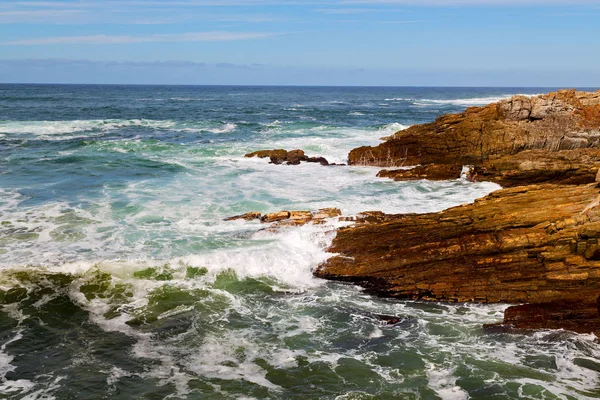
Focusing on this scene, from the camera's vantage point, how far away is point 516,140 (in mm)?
27109

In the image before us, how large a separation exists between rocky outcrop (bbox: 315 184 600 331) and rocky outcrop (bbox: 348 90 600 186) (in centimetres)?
1038

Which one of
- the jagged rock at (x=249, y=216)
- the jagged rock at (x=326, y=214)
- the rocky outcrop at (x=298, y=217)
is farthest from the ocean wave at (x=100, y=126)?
the jagged rock at (x=326, y=214)

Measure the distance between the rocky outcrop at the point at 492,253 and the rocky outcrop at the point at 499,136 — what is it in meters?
10.4

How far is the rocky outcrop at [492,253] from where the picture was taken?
1223 centimetres

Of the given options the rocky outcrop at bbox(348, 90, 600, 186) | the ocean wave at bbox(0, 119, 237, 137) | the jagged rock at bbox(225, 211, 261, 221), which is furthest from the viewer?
the ocean wave at bbox(0, 119, 237, 137)

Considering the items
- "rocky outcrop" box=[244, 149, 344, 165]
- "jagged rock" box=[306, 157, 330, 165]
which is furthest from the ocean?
"rocky outcrop" box=[244, 149, 344, 165]

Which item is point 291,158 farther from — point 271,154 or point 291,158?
point 271,154

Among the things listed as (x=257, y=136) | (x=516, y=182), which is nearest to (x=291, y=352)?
(x=516, y=182)

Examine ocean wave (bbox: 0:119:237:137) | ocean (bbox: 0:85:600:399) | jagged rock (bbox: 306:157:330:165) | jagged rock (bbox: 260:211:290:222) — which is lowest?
ocean (bbox: 0:85:600:399)

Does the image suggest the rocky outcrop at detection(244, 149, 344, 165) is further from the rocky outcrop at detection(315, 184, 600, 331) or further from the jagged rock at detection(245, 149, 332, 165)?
the rocky outcrop at detection(315, 184, 600, 331)

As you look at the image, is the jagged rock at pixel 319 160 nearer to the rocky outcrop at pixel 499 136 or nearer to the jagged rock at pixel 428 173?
the rocky outcrop at pixel 499 136

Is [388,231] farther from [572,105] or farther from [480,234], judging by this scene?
[572,105]

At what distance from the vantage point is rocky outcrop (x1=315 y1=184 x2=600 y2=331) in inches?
481

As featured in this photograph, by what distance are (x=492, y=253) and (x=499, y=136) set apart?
1607 cm
